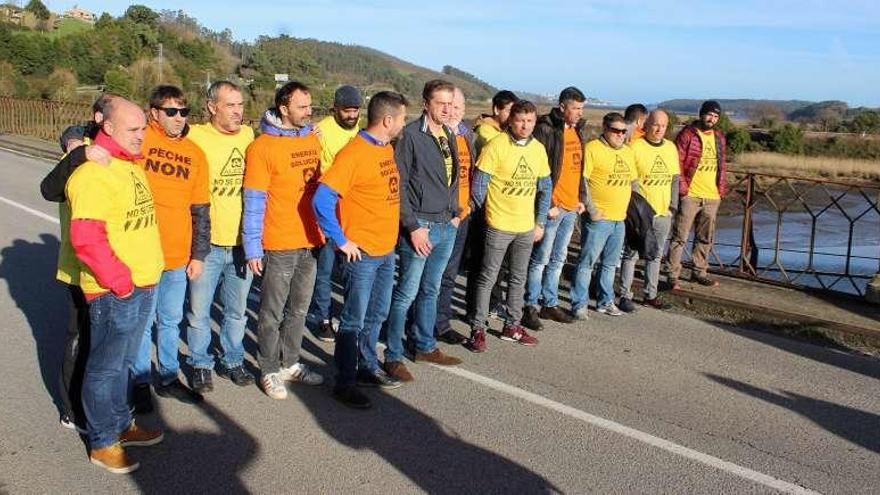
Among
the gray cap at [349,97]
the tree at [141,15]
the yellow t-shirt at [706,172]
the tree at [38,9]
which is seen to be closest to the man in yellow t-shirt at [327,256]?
the gray cap at [349,97]

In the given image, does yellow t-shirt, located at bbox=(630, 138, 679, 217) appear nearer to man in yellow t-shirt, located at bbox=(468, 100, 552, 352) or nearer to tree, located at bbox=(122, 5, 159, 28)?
man in yellow t-shirt, located at bbox=(468, 100, 552, 352)

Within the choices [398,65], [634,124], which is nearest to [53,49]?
[634,124]

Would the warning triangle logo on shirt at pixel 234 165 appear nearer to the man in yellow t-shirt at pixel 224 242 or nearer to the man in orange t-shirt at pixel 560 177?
the man in yellow t-shirt at pixel 224 242

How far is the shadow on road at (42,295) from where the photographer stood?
5152 millimetres

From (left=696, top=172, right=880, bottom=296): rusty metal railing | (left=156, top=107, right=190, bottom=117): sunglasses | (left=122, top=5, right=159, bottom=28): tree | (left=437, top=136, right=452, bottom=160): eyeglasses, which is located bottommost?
(left=696, top=172, right=880, bottom=296): rusty metal railing

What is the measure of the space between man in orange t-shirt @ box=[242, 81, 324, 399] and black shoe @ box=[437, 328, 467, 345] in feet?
4.91

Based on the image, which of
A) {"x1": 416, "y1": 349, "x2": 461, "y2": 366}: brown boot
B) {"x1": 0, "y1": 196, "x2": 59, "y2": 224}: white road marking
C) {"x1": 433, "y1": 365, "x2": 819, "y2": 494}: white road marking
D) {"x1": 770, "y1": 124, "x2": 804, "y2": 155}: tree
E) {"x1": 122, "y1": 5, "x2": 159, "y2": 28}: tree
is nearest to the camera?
{"x1": 433, "y1": 365, "x2": 819, "y2": 494}: white road marking

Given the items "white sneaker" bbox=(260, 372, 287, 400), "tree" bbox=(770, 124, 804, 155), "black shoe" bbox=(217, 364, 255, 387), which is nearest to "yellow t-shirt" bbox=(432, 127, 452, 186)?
"white sneaker" bbox=(260, 372, 287, 400)

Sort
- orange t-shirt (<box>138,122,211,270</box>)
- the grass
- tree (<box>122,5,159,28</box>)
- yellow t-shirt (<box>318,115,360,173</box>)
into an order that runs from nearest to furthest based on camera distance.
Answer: orange t-shirt (<box>138,122,211,270</box>), yellow t-shirt (<box>318,115,360,173</box>), the grass, tree (<box>122,5,159,28</box>)

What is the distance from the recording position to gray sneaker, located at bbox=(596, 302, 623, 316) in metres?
7.02

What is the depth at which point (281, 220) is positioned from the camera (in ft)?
15.0

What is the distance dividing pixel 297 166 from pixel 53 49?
2578 inches

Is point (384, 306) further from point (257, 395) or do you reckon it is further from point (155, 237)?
point (155, 237)

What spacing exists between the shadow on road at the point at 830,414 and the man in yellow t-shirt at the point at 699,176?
2.56 meters
